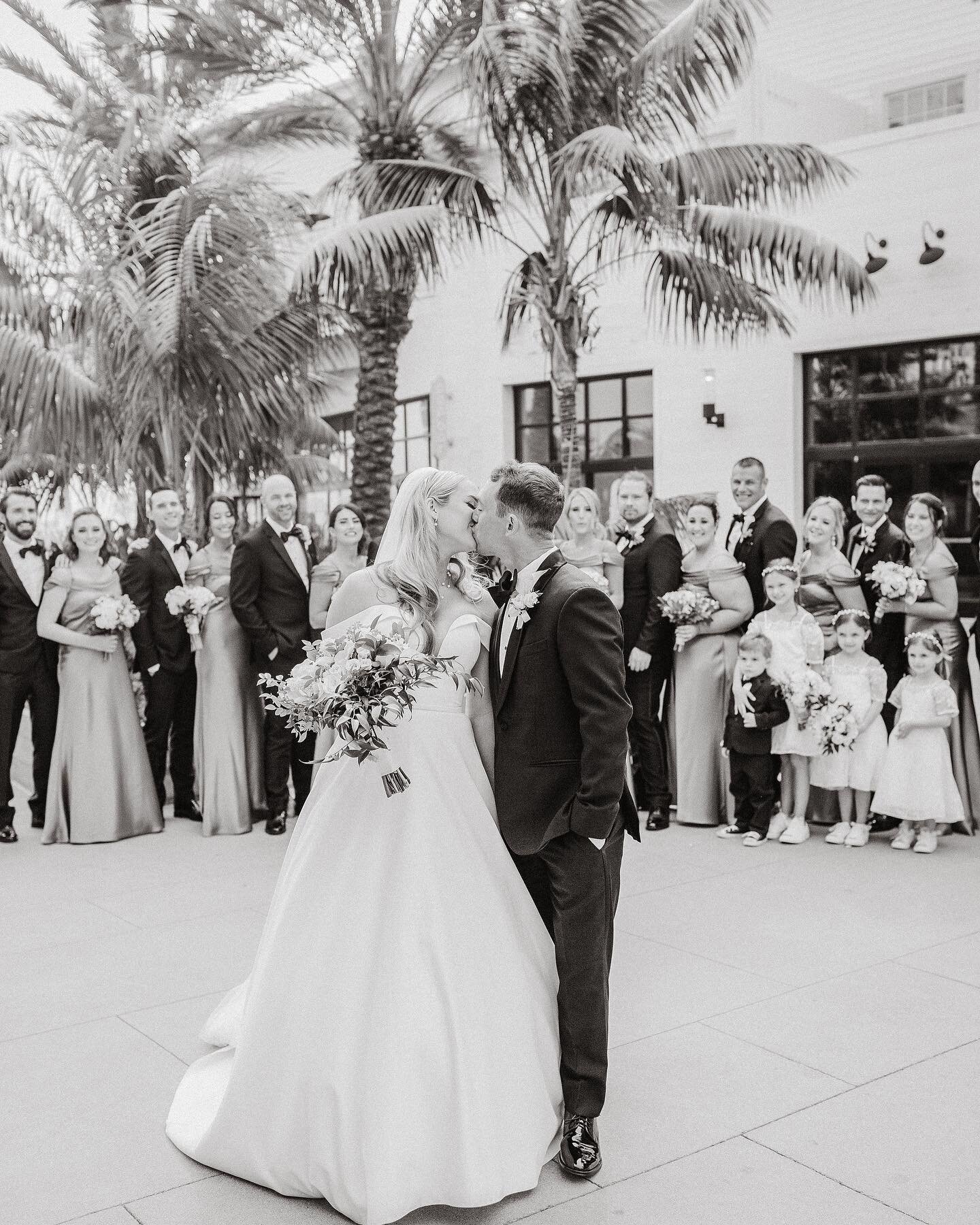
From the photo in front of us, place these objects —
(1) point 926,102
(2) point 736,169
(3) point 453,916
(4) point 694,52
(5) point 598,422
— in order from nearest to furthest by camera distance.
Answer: (3) point 453,916 < (4) point 694,52 < (2) point 736,169 < (1) point 926,102 < (5) point 598,422

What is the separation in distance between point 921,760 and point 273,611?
4139 mm

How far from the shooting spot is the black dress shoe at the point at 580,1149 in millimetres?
3535

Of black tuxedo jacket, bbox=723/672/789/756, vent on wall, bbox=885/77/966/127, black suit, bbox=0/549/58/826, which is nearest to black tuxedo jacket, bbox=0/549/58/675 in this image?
black suit, bbox=0/549/58/826

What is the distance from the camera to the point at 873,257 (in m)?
15.3

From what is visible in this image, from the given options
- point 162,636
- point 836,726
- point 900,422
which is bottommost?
point 836,726

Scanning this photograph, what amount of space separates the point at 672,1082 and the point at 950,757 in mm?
4113

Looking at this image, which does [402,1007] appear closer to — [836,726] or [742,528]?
[836,726]

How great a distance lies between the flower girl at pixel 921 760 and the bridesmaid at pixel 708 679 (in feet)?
3.64

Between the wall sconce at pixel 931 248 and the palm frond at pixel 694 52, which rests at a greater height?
the palm frond at pixel 694 52

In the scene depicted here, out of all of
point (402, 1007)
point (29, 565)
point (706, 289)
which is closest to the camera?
point (402, 1007)

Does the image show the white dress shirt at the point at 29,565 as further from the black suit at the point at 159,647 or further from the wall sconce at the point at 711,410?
the wall sconce at the point at 711,410

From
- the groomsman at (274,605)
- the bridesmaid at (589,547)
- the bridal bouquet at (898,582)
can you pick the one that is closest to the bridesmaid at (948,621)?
the bridal bouquet at (898,582)

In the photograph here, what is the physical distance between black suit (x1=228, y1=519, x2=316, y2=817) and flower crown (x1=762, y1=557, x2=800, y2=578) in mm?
2996

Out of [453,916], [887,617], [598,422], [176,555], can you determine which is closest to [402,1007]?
[453,916]
